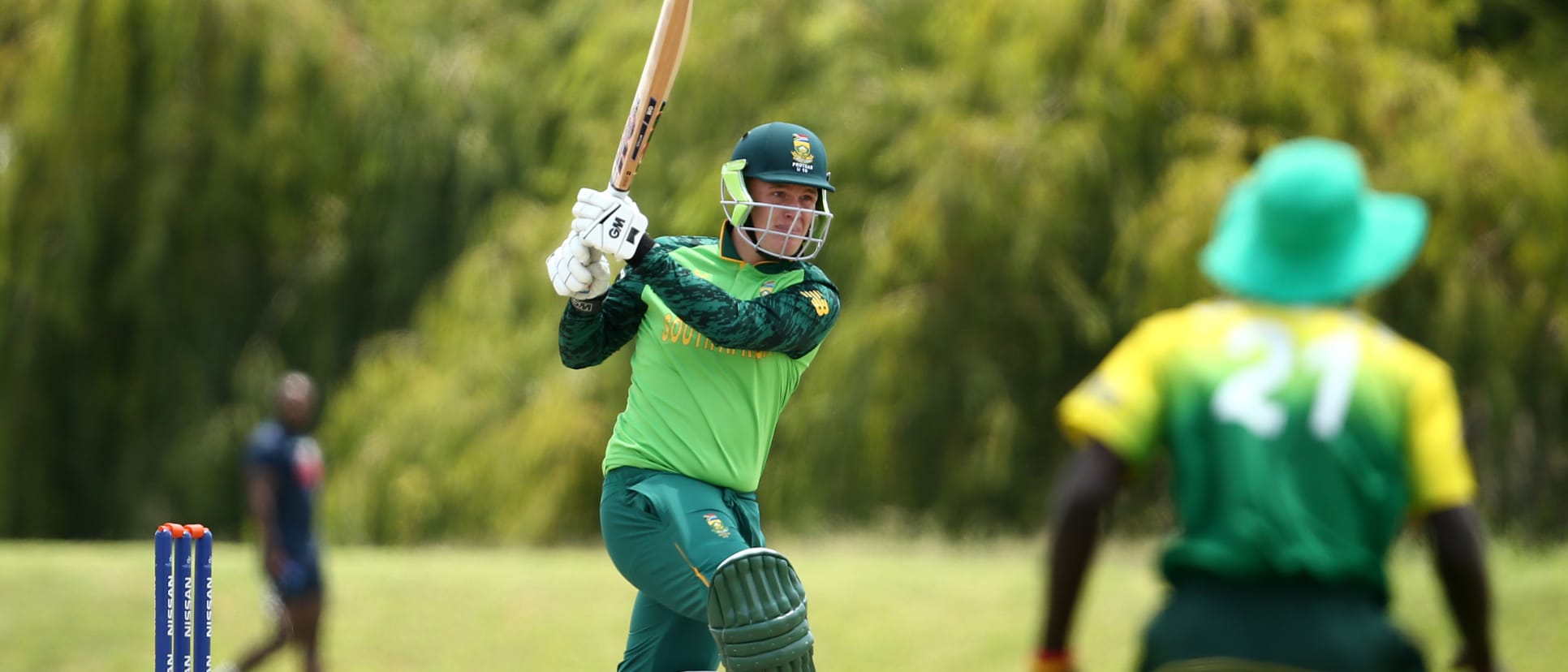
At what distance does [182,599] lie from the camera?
4.23 metres

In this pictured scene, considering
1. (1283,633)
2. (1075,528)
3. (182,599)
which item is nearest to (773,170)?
(182,599)

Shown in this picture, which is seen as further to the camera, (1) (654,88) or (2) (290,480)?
(2) (290,480)

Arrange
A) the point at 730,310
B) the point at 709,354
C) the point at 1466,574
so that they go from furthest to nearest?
1. the point at 709,354
2. the point at 730,310
3. the point at 1466,574

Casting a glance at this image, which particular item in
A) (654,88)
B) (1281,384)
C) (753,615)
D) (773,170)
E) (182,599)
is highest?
(654,88)

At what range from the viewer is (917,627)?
34.6ft

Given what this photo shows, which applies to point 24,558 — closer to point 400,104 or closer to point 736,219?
point 400,104

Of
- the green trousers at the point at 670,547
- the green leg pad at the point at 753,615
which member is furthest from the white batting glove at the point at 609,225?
the green leg pad at the point at 753,615

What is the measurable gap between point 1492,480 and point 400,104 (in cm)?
988

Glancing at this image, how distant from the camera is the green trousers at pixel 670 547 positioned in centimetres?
414

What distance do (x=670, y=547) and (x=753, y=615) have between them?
28 cm

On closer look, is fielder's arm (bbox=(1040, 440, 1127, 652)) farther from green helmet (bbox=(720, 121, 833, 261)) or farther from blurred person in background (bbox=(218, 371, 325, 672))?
blurred person in background (bbox=(218, 371, 325, 672))

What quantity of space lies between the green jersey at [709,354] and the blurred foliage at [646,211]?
27.6 ft

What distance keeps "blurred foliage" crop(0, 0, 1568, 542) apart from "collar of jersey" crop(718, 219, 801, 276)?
835 cm

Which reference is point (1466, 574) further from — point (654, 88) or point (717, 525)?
point (654, 88)
